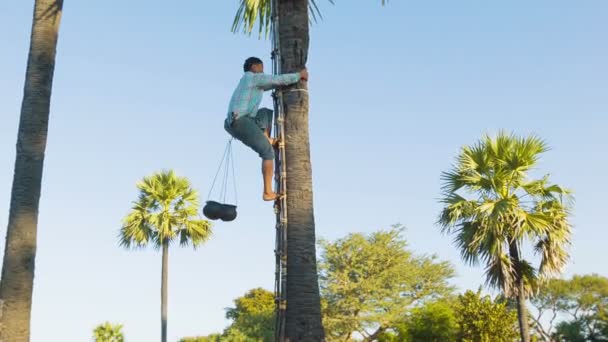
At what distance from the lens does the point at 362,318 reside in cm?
5003

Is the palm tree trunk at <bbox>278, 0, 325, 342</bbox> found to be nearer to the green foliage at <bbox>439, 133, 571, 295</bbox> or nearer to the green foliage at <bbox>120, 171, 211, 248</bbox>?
the green foliage at <bbox>439, 133, 571, 295</bbox>

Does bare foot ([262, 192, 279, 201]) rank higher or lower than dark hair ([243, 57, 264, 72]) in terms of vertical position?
lower

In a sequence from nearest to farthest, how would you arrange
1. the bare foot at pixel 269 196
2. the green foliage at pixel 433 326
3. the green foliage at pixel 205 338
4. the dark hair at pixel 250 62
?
the bare foot at pixel 269 196, the dark hair at pixel 250 62, the green foliage at pixel 433 326, the green foliage at pixel 205 338

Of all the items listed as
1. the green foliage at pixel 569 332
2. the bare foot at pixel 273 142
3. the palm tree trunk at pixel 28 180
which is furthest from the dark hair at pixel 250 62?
the green foliage at pixel 569 332

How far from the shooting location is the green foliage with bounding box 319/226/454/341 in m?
50.2

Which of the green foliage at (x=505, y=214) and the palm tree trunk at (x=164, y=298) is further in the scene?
the palm tree trunk at (x=164, y=298)

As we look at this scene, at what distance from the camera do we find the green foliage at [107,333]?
35.8 metres

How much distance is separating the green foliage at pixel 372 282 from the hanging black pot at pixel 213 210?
43065 mm

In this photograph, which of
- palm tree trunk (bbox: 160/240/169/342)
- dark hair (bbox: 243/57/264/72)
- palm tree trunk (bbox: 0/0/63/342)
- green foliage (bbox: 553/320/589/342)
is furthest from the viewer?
green foliage (bbox: 553/320/589/342)

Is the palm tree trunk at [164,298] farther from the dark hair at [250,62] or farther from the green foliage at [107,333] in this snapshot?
the dark hair at [250,62]

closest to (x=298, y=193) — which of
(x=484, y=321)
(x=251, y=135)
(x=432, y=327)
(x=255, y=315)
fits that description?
(x=251, y=135)

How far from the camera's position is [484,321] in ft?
73.6

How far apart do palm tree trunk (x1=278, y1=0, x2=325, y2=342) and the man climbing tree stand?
0.18 m

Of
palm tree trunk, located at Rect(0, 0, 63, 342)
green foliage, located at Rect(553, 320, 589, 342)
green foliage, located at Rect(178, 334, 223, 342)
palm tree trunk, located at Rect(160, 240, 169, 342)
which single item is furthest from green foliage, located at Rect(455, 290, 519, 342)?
green foliage, located at Rect(178, 334, 223, 342)
